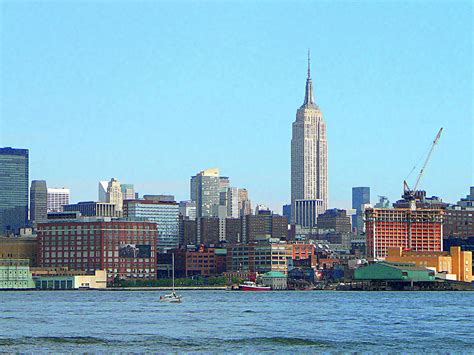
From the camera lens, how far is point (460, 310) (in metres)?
151

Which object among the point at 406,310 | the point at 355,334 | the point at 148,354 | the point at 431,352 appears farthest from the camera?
the point at 406,310

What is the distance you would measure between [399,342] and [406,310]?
2127 inches

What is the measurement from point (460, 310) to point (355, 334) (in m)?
49.2

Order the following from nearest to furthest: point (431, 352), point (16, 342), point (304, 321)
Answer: point (431, 352), point (16, 342), point (304, 321)

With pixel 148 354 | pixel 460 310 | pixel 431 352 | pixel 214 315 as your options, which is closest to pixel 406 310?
pixel 460 310

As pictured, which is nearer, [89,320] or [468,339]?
[468,339]

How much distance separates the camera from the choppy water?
91062 mm

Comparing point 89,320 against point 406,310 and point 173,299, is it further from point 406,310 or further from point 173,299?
point 173,299

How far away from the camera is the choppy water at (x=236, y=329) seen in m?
91.1

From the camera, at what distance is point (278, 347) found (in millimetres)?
91062

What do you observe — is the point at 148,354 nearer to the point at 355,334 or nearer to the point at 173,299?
the point at 355,334

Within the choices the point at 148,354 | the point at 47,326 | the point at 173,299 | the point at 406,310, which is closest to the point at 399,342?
the point at 148,354

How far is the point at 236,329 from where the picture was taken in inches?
4291

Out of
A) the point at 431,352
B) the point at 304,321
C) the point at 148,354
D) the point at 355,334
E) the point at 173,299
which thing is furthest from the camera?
the point at 173,299
